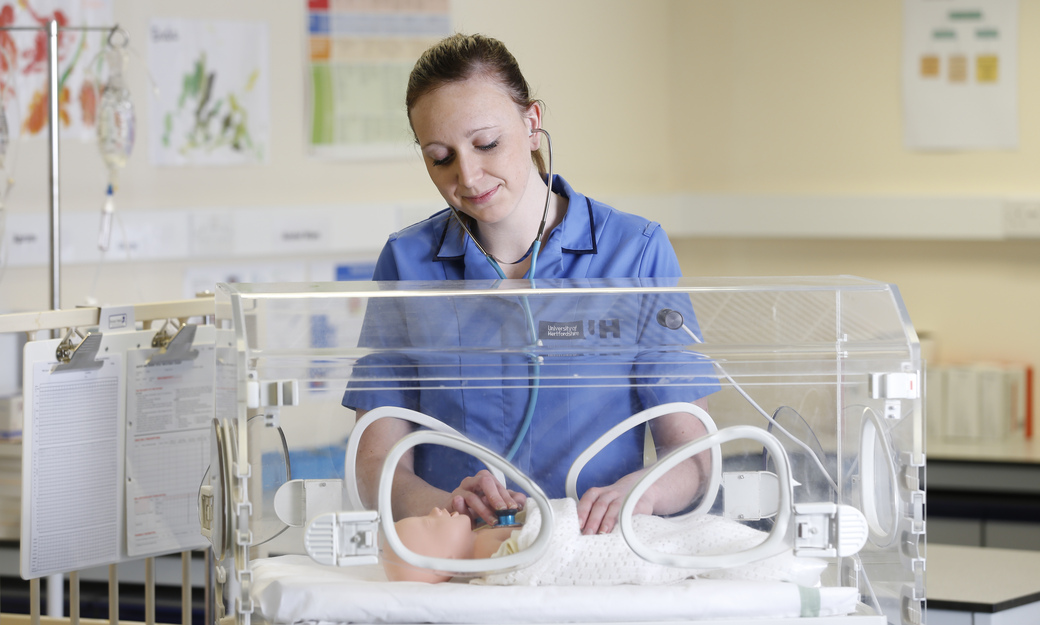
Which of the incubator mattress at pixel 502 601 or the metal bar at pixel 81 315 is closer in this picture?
the incubator mattress at pixel 502 601

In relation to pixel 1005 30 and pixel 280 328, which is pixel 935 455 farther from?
pixel 280 328

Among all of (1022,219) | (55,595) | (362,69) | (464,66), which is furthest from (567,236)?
(1022,219)

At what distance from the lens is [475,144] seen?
1238 mm

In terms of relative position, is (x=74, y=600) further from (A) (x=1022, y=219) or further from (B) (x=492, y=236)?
(A) (x=1022, y=219)

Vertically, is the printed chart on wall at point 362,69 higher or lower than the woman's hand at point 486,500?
higher

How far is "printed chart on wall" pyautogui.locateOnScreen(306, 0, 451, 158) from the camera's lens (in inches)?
116

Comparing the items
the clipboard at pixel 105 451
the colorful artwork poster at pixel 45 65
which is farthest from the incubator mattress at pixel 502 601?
the colorful artwork poster at pixel 45 65

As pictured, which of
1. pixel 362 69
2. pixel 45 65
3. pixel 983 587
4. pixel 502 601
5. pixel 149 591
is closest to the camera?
pixel 502 601

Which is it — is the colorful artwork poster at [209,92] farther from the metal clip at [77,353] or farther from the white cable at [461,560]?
the white cable at [461,560]

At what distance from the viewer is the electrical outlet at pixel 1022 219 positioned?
303 centimetres

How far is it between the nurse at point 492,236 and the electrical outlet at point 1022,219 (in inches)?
83.2

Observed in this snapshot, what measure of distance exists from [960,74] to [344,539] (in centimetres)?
284

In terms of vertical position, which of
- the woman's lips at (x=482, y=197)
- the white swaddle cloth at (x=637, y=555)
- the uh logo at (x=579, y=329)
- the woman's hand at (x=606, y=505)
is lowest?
the white swaddle cloth at (x=637, y=555)

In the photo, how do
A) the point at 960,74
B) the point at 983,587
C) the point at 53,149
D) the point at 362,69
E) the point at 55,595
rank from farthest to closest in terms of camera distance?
the point at 960,74
the point at 362,69
the point at 55,595
the point at 983,587
the point at 53,149
